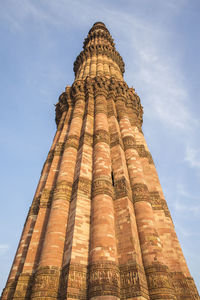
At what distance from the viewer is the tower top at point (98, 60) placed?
64.1 ft

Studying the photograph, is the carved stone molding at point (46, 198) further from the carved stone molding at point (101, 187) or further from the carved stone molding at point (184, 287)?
the carved stone molding at point (184, 287)

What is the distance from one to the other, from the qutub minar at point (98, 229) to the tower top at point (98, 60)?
7415 mm

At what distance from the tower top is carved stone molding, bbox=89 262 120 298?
15118mm

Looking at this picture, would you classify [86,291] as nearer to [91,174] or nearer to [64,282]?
[64,282]

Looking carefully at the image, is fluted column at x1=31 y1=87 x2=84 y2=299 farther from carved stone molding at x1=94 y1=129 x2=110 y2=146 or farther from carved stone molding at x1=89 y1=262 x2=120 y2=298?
carved stone molding at x1=94 y1=129 x2=110 y2=146

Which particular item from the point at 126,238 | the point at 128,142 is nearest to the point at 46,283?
the point at 126,238

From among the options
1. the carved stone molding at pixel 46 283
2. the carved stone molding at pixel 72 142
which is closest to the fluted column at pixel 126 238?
the carved stone molding at pixel 46 283

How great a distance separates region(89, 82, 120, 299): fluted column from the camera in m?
5.95

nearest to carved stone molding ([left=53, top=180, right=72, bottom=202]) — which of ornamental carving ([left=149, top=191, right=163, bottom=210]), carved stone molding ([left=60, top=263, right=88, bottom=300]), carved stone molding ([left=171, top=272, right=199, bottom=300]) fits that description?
carved stone molding ([left=60, top=263, right=88, bottom=300])

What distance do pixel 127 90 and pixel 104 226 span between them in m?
12.1

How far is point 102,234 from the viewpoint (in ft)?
23.3

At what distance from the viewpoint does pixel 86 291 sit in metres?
6.04

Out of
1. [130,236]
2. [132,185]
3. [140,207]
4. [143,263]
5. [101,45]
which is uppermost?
[101,45]

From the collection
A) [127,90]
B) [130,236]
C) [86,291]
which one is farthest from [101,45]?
[86,291]
